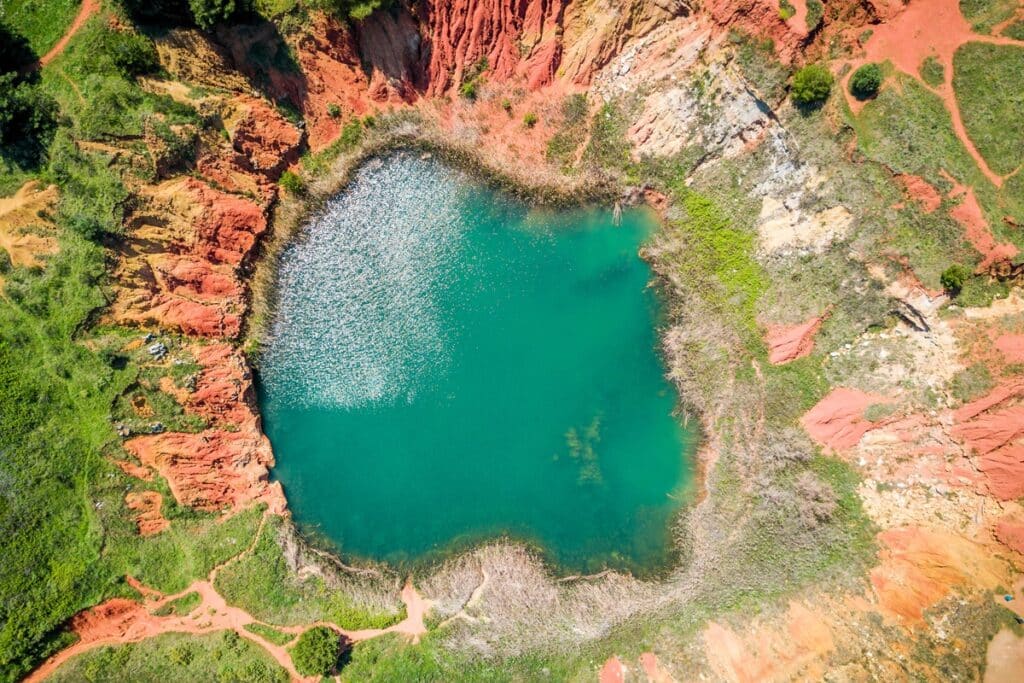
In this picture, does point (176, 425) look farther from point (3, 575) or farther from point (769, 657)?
point (769, 657)

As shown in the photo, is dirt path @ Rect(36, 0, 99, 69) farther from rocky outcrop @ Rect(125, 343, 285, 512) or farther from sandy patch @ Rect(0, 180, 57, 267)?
rocky outcrop @ Rect(125, 343, 285, 512)

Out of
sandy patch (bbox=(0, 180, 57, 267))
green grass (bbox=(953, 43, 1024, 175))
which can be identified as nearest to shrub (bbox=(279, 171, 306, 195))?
sandy patch (bbox=(0, 180, 57, 267))

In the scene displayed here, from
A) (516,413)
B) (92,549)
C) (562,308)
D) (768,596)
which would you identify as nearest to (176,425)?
(92,549)

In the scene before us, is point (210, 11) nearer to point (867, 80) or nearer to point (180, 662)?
point (867, 80)

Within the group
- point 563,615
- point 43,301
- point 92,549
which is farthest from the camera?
point 563,615

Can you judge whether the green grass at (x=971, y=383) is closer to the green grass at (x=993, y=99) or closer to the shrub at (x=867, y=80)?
the green grass at (x=993, y=99)


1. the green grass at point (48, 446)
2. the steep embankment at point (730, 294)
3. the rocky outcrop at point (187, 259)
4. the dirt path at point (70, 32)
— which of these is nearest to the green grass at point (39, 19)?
the dirt path at point (70, 32)

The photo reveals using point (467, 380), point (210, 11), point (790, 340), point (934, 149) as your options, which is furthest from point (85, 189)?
point (934, 149)
